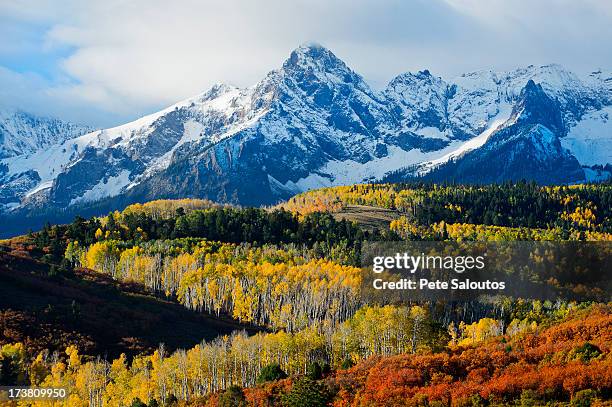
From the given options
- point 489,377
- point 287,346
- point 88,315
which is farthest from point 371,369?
point 88,315

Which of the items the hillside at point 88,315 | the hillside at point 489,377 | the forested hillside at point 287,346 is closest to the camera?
the hillside at point 489,377

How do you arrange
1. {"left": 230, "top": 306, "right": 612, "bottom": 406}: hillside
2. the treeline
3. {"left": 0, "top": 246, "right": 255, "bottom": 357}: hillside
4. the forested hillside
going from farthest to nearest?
{"left": 0, "top": 246, "right": 255, "bottom": 357}: hillside
the forested hillside
the treeline
{"left": 230, "top": 306, "right": 612, "bottom": 406}: hillside

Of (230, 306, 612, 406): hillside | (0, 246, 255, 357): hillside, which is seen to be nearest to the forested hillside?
(230, 306, 612, 406): hillside

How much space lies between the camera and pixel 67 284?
181 m

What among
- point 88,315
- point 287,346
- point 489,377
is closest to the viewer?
point 489,377

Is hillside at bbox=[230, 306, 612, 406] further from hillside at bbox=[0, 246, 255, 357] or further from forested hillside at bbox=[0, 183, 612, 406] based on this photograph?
hillside at bbox=[0, 246, 255, 357]

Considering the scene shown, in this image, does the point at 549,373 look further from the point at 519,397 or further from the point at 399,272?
the point at 399,272

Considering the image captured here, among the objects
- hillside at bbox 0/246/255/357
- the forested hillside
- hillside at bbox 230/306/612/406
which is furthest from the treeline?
hillside at bbox 0/246/255/357

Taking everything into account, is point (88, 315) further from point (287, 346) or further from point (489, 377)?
point (489, 377)

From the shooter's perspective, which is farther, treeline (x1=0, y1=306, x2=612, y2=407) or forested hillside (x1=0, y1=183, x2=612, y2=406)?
forested hillside (x1=0, y1=183, x2=612, y2=406)

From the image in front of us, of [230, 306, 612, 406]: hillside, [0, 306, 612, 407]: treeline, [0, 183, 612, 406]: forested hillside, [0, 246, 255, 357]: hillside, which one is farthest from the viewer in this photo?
[0, 246, 255, 357]: hillside

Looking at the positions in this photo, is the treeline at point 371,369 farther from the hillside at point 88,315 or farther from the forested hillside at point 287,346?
the hillside at point 88,315

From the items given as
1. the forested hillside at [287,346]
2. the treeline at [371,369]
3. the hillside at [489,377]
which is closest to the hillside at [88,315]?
the forested hillside at [287,346]

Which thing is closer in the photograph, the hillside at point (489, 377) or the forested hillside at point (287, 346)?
the hillside at point (489, 377)
